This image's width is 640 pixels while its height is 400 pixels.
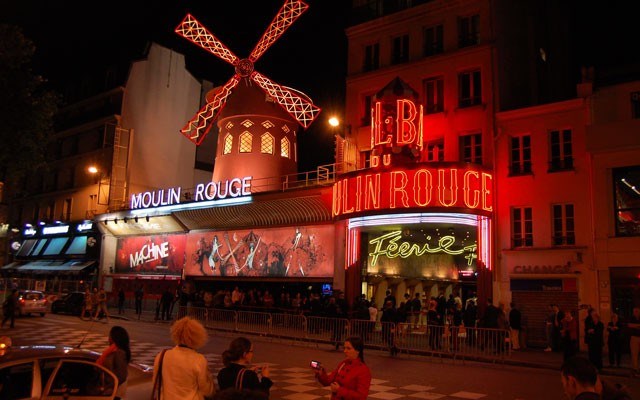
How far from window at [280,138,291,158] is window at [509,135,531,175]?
1371 cm

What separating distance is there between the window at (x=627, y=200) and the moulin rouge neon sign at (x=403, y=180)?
397 cm

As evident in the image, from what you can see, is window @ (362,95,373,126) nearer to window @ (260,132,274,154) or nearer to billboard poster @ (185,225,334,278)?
billboard poster @ (185,225,334,278)

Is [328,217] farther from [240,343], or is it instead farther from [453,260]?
[240,343]

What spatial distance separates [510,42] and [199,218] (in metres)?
17.3

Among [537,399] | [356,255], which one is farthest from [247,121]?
[537,399]

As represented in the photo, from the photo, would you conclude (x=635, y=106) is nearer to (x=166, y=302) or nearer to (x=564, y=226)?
(x=564, y=226)

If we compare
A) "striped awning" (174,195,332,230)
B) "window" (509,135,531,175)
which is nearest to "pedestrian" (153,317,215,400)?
"window" (509,135,531,175)

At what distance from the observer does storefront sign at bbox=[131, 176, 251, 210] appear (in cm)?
2791

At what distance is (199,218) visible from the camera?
30.8 meters

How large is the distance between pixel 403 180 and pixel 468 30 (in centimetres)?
740

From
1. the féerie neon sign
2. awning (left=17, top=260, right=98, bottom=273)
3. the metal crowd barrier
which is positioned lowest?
the metal crowd barrier

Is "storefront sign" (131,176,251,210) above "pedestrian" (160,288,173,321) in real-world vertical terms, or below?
above

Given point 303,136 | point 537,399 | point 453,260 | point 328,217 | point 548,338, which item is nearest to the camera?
point 537,399

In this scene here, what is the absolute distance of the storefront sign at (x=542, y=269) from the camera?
752 inches
